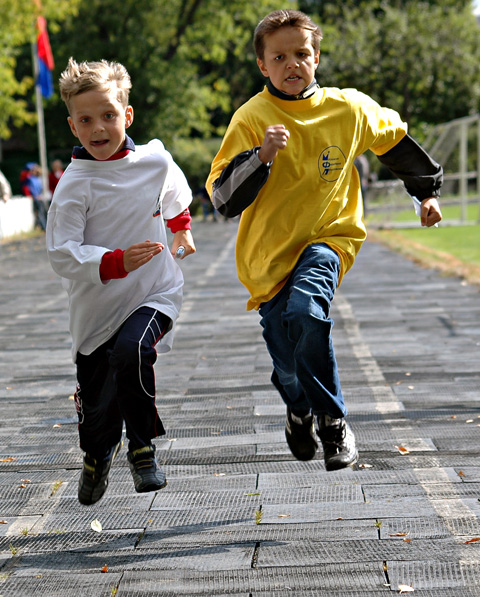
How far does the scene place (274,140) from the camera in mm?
3873

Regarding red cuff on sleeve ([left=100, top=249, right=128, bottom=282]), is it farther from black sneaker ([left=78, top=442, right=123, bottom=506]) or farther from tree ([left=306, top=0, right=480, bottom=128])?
tree ([left=306, top=0, right=480, bottom=128])

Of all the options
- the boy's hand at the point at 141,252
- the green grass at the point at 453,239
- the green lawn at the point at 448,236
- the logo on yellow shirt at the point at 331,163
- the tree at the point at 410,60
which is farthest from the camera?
the tree at the point at 410,60

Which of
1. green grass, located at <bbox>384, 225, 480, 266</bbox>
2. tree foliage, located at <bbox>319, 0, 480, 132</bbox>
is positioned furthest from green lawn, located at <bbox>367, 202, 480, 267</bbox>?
tree foliage, located at <bbox>319, 0, 480, 132</bbox>

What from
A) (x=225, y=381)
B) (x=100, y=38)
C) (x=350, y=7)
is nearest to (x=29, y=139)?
(x=100, y=38)

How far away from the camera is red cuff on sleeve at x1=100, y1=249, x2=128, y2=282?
387cm

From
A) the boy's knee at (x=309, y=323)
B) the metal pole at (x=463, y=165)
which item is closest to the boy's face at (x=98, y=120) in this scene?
the boy's knee at (x=309, y=323)

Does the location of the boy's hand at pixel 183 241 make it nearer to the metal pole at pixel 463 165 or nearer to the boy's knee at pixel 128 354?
the boy's knee at pixel 128 354

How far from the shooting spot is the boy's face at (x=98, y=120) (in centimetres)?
397

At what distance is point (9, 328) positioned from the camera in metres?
10.5

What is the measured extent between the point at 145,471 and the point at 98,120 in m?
1.36

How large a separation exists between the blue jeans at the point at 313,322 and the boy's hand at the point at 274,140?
53 centimetres

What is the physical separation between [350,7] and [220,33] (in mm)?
14960

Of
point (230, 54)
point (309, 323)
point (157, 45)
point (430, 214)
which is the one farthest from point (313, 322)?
point (230, 54)

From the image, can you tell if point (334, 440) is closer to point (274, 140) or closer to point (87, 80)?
point (274, 140)
